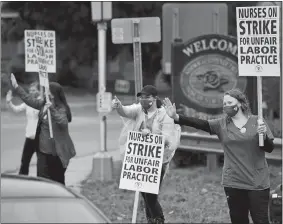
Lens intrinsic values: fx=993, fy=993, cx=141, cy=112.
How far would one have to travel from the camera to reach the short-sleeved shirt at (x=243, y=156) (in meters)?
7.65

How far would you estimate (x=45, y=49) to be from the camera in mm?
10008

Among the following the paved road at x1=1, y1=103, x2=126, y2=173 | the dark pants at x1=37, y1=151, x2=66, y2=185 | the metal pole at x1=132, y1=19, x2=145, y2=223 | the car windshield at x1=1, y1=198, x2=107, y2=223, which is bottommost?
the paved road at x1=1, y1=103, x2=126, y2=173

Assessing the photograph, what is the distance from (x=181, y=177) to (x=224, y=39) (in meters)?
2.11

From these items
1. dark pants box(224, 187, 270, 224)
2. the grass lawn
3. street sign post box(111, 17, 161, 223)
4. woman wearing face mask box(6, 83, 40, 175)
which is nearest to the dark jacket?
the grass lawn

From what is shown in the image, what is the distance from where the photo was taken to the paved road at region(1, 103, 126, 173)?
61.6 feet

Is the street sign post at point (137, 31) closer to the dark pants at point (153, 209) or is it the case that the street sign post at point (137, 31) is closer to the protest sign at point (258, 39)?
the dark pants at point (153, 209)

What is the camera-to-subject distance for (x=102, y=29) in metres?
13.8

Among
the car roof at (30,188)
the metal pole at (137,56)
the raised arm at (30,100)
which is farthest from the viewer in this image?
the raised arm at (30,100)

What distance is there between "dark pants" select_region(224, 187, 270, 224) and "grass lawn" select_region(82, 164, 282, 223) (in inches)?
121

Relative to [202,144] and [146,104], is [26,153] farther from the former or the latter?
[146,104]

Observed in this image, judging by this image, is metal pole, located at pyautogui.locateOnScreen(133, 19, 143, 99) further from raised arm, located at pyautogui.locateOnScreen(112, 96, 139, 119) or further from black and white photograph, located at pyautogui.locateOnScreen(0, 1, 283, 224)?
raised arm, located at pyautogui.locateOnScreen(112, 96, 139, 119)

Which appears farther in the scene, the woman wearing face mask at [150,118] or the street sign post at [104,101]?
the street sign post at [104,101]

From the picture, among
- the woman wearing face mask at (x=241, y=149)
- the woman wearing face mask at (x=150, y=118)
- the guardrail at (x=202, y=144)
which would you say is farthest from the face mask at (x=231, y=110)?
the guardrail at (x=202, y=144)

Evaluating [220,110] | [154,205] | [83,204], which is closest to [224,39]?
[220,110]
